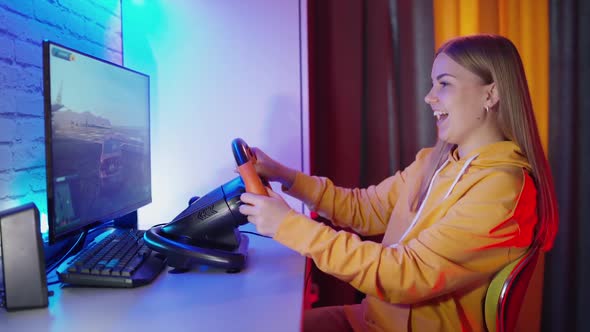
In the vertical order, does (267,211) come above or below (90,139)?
below

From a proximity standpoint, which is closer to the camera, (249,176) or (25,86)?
(249,176)

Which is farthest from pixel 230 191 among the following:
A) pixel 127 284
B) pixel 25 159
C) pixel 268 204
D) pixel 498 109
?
pixel 498 109

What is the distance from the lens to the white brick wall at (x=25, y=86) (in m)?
1.10

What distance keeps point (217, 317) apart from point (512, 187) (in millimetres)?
660

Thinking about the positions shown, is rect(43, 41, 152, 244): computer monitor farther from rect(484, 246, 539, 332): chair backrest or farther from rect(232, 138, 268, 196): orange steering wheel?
rect(484, 246, 539, 332): chair backrest

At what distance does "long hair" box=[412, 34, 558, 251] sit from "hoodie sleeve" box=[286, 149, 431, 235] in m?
0.36

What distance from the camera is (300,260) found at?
113 centimetres

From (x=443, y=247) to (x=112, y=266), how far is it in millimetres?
701

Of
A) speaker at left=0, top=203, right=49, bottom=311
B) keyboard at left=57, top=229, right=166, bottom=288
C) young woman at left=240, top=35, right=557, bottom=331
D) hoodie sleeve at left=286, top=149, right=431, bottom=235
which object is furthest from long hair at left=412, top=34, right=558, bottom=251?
speaker at left=0, top=203, right=49, bottom=311

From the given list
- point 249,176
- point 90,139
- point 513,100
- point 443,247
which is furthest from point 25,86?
point 513,100

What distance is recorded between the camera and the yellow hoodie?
914 mm

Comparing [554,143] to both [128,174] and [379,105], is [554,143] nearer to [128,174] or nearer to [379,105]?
[379,105]

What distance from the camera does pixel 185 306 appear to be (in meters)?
→ 0.85

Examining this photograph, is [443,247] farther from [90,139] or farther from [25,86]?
[25,86]
